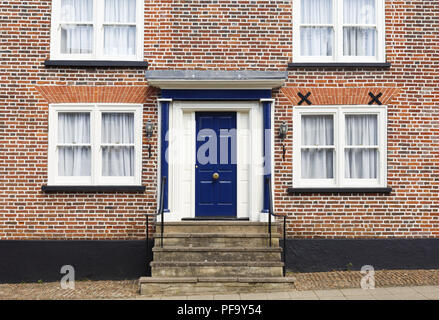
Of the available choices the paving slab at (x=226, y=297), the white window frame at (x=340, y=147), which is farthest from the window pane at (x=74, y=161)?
the white window frame at (x=340, y=147)

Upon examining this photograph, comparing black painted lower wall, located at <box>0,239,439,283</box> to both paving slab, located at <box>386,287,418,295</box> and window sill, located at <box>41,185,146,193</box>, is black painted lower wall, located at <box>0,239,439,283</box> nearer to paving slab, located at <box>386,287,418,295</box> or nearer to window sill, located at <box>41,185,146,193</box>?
window sill, located at <box>41,185,146,193</box>

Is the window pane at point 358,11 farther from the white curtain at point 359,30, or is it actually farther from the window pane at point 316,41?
the window pane at point 316,41

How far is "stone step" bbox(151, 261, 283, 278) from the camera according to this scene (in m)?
7.64

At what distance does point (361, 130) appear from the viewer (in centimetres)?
921

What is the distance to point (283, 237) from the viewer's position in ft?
29.1

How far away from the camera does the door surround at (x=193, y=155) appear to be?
8977 mm

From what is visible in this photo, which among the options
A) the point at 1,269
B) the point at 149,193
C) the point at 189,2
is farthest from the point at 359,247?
the point at 1,269

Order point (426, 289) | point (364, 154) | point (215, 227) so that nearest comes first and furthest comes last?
point (426, 289) → point (215, 227) → point (364, 154)

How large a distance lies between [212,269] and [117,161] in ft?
9.91

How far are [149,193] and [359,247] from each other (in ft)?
13.9

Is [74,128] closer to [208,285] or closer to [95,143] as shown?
[95,143]

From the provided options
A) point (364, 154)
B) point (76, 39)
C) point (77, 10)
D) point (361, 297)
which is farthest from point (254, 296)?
point (77, 10)

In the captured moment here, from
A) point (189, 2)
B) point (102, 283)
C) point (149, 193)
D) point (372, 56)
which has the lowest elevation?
point (102, 283)

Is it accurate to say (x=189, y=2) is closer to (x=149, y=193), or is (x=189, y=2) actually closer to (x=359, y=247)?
(x=149, y=193)
